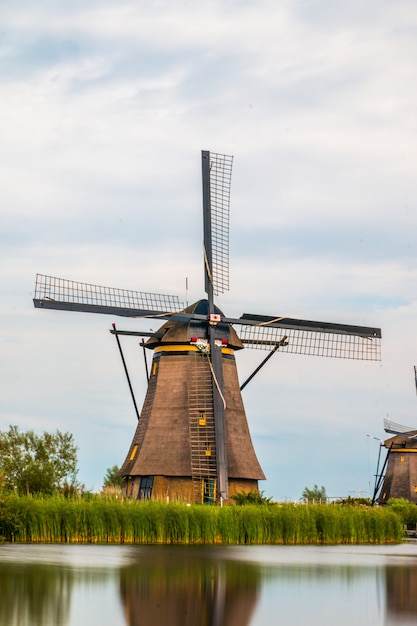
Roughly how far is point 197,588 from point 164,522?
10.6 m

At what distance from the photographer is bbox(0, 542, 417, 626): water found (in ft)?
40.3

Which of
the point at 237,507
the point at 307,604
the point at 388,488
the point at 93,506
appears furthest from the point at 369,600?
the point at 388,488

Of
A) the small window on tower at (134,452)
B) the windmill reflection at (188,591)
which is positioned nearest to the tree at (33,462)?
the small window on tower at (134,452)

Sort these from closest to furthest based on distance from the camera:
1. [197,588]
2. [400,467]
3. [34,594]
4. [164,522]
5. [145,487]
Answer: [34,594]
[197,588]
[164,522]
[145,487]
[400,467]

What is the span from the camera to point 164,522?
2561 centimetres

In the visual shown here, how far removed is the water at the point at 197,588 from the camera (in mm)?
12281

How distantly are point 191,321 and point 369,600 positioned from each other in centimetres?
1941

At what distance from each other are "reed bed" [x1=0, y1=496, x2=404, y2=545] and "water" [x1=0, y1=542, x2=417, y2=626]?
5.54ft

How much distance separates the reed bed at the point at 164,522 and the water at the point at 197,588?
5.54 ft

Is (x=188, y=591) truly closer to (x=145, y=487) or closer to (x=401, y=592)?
(x=401, y=592)

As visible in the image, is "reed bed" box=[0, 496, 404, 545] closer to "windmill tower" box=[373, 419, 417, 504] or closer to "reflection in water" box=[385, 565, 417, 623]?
"reflection in water" box=[385, 565, 417, 623]

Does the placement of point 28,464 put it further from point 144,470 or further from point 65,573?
point 65,573

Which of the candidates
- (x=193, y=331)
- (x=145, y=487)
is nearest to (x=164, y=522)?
(x=145, y=487)

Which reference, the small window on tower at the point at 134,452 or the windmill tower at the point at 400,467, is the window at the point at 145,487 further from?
the windmill tower at the point at 400,467
